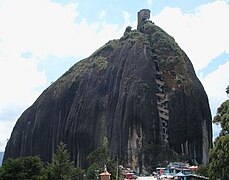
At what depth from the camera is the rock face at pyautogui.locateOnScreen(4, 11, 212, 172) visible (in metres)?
72.9

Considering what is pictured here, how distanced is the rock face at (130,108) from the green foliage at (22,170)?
19724 millimetres

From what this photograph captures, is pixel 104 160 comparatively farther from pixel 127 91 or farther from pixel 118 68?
pixel 118 68

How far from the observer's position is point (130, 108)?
7488 cm

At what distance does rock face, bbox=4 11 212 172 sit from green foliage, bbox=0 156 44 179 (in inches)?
777

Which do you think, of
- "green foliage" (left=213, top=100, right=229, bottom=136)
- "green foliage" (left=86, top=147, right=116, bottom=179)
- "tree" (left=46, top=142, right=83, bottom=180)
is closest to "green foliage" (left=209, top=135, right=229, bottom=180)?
"green foliage" (left=213, top=100, right=229, bottom=136)

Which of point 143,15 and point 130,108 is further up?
point 143,15

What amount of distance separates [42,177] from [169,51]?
46.2 metres

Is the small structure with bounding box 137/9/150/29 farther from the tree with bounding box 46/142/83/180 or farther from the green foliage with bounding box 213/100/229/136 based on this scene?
the green foliage with bounding box 213/100/229/136

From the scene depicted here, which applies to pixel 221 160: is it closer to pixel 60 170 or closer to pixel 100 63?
pixel 60 170

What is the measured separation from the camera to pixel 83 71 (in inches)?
3693

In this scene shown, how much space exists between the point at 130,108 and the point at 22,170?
3347 centimetres

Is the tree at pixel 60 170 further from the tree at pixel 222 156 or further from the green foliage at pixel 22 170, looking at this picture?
the tree at pixel 222 156

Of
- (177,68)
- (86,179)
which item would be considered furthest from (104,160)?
(177,68)

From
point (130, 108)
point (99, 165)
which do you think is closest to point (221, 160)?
point (99, 165)
